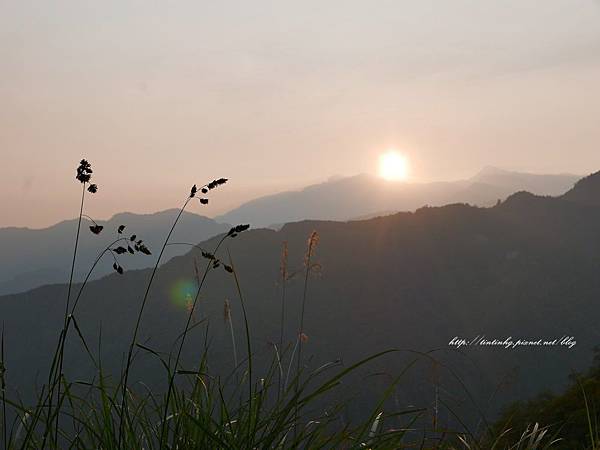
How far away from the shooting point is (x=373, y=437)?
2510mm

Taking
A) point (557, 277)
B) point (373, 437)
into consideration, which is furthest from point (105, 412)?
Result: point (557, 277)

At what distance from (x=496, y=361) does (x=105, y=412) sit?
170 meters

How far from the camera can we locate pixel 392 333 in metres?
179

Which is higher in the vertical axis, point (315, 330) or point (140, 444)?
point (140, 444)

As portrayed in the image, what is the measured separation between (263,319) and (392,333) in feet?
127

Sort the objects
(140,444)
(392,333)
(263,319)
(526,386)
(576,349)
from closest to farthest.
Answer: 1. (140,444)
2. (526,386)
3. (576,349)
4. (392,333)
5. (263,319)

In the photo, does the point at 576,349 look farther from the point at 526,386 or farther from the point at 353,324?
the point at 353,324

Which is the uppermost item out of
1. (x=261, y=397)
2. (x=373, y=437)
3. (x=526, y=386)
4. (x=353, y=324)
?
(x=261, y=397)

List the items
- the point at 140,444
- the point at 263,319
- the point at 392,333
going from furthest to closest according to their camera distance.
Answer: the point at 263,319 → the point at 392,333 → the point at 140,444

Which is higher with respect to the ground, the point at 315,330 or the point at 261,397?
the point at 261,397

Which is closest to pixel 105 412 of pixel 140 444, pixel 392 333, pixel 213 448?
pixel 140 444

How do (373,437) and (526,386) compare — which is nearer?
(373,437)

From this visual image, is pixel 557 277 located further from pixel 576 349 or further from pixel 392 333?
pixel 392 333

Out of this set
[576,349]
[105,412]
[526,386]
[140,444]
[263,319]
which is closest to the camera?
[105,412]
